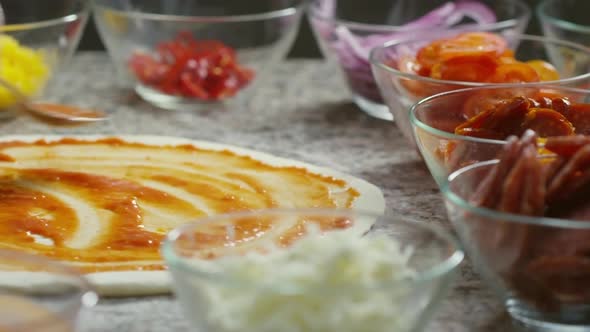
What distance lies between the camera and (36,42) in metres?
1.77

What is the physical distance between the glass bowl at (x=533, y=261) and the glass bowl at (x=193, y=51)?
0.88 m

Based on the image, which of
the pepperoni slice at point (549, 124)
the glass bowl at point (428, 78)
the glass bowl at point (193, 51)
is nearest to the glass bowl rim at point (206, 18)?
the glass bowl at point (193, 51)

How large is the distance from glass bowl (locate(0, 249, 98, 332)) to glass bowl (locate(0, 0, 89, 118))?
2.16 ft

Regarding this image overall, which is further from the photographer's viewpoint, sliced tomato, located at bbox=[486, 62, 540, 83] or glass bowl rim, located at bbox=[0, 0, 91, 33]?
glass bowl rim, located at bbox=[0, 0, 91, 33]

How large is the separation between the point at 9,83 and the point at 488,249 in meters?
0.91

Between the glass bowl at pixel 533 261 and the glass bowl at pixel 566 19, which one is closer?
the glass bowl at pixel 533 261

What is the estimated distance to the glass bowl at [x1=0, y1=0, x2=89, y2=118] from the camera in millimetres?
1728

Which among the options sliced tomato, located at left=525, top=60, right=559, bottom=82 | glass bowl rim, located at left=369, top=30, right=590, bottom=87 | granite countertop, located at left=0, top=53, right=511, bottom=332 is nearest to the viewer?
granite countertop, located at left=0, top=53, right=511, bottom=332

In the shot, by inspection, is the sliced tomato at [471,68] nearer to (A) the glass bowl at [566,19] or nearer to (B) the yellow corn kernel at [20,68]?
(A) the glass bowl at [566,19]

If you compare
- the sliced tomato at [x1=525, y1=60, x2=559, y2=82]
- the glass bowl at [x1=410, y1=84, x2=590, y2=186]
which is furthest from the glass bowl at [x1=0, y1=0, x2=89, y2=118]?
the sliced tomato at [x1=525, y1=60, x2=559, y2=82]

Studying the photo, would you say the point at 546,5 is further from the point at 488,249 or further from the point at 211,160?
the point at 488,249

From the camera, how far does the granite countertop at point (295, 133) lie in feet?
3.62

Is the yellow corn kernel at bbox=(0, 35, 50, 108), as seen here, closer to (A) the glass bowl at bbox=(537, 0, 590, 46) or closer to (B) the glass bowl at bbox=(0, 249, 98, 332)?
(B) the glass bowl at bbox=(0, 249, 98, 332)

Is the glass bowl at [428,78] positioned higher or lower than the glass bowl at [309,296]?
lower
